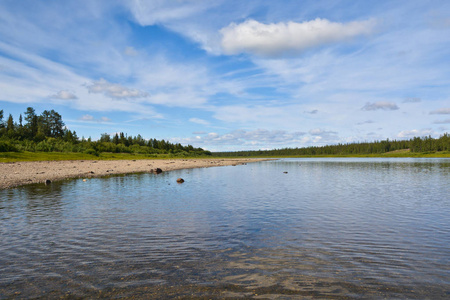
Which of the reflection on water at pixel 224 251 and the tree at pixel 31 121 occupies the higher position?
the tree at pixel 31 121

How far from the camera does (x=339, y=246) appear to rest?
41.8ft

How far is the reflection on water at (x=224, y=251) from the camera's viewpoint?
8.64 metres

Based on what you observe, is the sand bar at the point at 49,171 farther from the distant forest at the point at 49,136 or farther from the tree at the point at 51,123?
the tree at the point at 51,123

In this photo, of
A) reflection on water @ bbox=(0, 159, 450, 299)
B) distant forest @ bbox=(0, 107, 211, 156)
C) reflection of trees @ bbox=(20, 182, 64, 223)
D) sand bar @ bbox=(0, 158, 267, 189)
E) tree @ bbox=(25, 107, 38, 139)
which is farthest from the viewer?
tree @ bbox=(25, 107, 38, 139)

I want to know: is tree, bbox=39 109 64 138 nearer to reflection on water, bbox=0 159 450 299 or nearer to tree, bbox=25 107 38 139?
tree, bbox=25 107 38 139

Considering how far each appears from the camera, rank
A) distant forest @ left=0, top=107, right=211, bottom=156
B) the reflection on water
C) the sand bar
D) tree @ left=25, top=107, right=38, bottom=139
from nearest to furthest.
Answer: the reflection on water → the sand bar → distant forest @ left=0, top=107, right=211, bottom=156 → tree @ left=25, top=107, right=38, bottom=139

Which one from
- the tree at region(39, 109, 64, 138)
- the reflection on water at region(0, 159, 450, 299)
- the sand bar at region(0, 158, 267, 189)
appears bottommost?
the reflection on water at region(0, 159, 450, 299)

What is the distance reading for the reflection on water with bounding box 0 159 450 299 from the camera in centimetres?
864

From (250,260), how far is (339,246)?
4.79 m

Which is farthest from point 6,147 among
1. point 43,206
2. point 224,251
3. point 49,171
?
point 224,251

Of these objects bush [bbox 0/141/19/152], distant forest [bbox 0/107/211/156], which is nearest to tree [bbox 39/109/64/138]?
distant forest [bbox 0/107/211/156]

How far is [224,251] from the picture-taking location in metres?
12.1

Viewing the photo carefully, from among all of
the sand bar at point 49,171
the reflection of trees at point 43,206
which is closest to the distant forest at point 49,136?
the sand bar at point 49,171

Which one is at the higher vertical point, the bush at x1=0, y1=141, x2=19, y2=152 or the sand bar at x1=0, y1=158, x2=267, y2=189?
the bush at x1=0, y1=141, x2=19, y2=152
